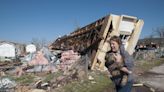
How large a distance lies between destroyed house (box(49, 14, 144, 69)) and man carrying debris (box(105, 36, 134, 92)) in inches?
343

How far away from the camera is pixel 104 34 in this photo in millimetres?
13539

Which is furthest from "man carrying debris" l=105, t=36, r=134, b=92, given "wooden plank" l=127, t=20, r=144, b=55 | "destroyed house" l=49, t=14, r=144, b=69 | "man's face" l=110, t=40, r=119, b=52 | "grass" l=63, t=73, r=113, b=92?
"wooden plank" l=127, t=20, r=144, b=55

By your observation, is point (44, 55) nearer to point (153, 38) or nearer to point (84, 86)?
point (84, 86)

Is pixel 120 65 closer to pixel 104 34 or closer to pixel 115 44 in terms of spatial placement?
pixel 115 44

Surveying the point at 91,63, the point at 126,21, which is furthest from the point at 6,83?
the point at 126,21

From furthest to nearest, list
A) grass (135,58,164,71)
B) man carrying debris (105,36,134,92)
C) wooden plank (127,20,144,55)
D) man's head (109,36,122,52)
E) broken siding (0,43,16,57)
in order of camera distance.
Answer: broken siding (0,43,16,57) < grass (135,58,164,71) < wooden plank (127,20,144,55) < man's head (109,36,122,52) < man carrying debris (105,36,134,92)

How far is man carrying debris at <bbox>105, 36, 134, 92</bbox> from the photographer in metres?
4.57

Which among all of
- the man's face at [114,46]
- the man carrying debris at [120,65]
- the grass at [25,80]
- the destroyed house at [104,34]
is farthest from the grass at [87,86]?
the man's face at [114,46]

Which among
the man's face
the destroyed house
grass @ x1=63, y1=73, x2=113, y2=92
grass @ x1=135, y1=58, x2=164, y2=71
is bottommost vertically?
grass @ x1=63, y1=73, x2=113, y2=92

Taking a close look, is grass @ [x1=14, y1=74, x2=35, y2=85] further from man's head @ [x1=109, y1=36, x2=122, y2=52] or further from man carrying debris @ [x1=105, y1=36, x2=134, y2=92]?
man's head @ [x1=109, y1=36, x2=122, y2=52]

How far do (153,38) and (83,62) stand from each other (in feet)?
227

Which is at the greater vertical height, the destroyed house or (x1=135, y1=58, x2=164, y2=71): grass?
the destroyed house

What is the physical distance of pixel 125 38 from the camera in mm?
15609

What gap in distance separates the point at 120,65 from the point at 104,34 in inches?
353
